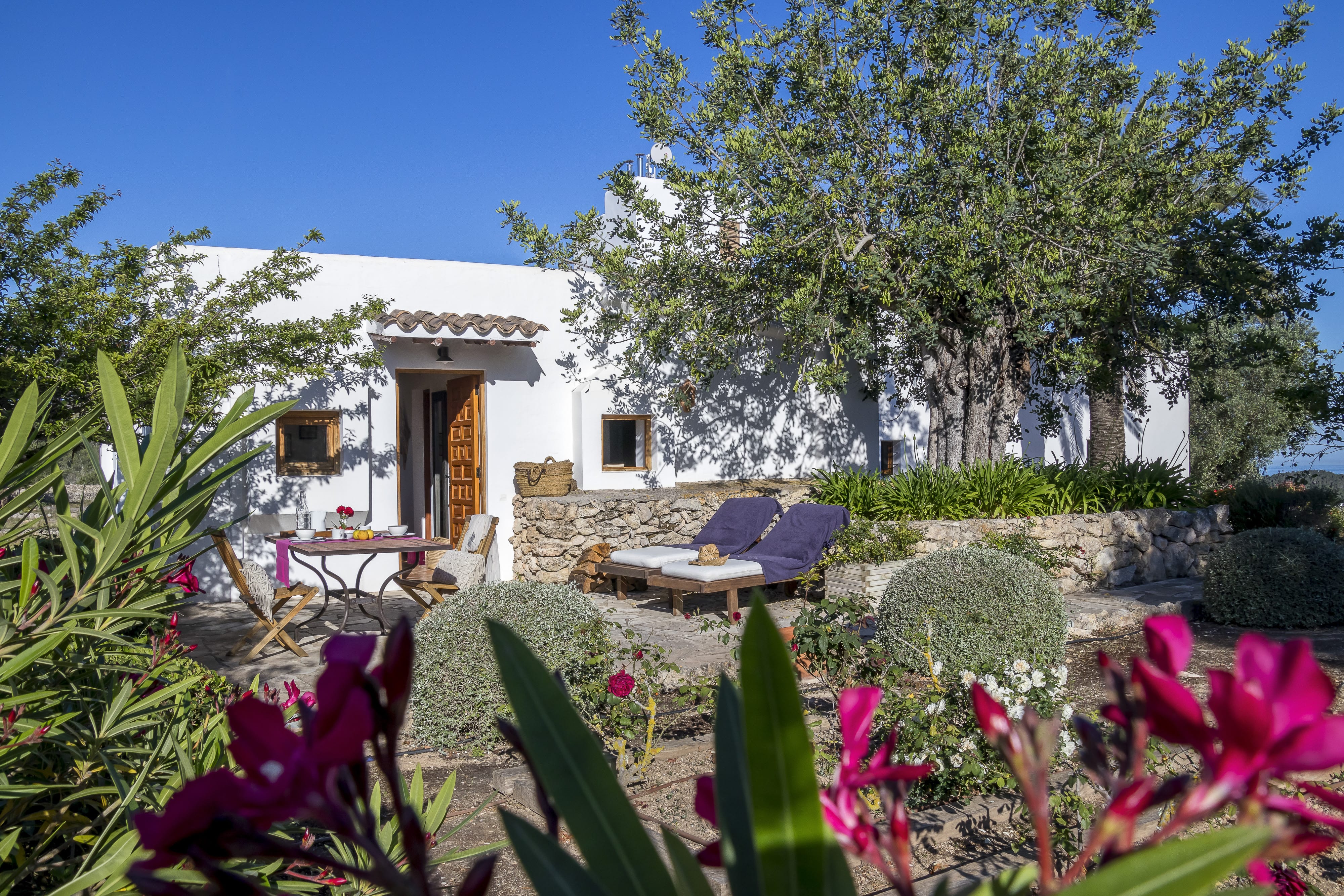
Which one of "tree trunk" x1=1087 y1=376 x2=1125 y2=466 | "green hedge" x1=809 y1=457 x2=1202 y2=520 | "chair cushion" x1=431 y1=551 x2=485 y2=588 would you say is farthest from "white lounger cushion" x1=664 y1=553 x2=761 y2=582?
"tree trunk" x1=1087 y1=376 x2=1125 y2=466

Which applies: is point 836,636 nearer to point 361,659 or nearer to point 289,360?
point 361,659

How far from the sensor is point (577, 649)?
171 inches

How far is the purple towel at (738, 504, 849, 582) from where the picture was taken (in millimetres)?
8352

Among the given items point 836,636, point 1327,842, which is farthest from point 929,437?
point 1327,842

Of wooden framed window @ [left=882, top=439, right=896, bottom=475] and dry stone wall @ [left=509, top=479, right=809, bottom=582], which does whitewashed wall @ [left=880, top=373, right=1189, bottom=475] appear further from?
dry stone wall @ [left=509, top=479, right=809, bottom=582]

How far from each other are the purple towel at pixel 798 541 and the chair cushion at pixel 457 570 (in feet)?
8.66

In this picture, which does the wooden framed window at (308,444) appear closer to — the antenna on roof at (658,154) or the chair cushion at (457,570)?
the chair cushion at (457,570)

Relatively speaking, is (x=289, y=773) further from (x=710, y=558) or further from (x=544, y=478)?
(x=544, y=478)

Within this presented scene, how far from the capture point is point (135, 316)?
25.2ft

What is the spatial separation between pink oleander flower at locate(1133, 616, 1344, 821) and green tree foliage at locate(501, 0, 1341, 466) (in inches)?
318

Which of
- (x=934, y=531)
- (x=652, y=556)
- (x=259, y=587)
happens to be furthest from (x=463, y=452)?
(x=934, y=531)

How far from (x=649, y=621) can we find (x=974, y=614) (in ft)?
12.1

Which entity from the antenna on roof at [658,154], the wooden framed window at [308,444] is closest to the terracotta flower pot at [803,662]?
the wooden framed window at [308,444]

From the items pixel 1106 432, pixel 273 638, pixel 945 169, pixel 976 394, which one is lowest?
pixel 273 638
